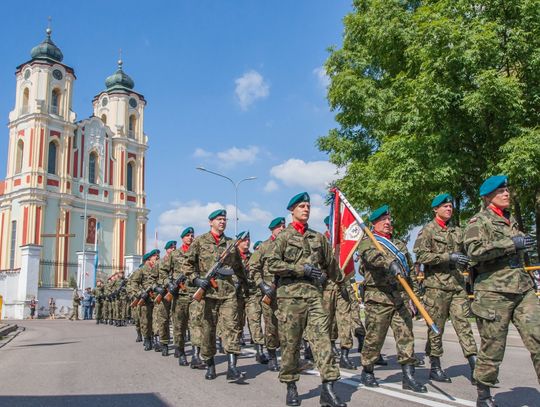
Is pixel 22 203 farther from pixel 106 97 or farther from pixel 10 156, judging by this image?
pixel 106 97

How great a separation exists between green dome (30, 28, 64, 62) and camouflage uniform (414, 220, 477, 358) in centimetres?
5239

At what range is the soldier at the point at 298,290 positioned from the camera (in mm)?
5539

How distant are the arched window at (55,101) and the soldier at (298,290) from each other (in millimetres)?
50719

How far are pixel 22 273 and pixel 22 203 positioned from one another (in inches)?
653

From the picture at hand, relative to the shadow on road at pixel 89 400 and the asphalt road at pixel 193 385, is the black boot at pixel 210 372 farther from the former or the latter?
the shadow on road at pixel 89 400

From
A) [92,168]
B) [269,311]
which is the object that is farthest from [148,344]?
[92,168]

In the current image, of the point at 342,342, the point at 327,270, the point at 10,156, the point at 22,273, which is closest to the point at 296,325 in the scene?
the point at 327,270

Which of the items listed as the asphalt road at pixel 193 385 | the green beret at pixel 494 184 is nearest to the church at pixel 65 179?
the asphalt road at pixel 193 385

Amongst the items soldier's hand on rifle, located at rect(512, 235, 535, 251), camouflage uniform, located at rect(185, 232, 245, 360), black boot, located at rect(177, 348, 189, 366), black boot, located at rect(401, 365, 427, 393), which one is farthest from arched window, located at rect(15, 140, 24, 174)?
soldier's hand on rifle, located at rect(512, 235, 535, 251)

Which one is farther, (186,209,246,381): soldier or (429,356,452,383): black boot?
(186,209,246,381): soldier

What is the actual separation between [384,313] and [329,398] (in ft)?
4.57

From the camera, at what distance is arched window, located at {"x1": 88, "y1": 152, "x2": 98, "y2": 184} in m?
54.7

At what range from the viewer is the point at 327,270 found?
20.0ft

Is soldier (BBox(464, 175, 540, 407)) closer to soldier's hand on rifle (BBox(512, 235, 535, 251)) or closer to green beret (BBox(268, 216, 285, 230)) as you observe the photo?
soldier's hand on rifle (BBox(512, 235, 535, 251))
